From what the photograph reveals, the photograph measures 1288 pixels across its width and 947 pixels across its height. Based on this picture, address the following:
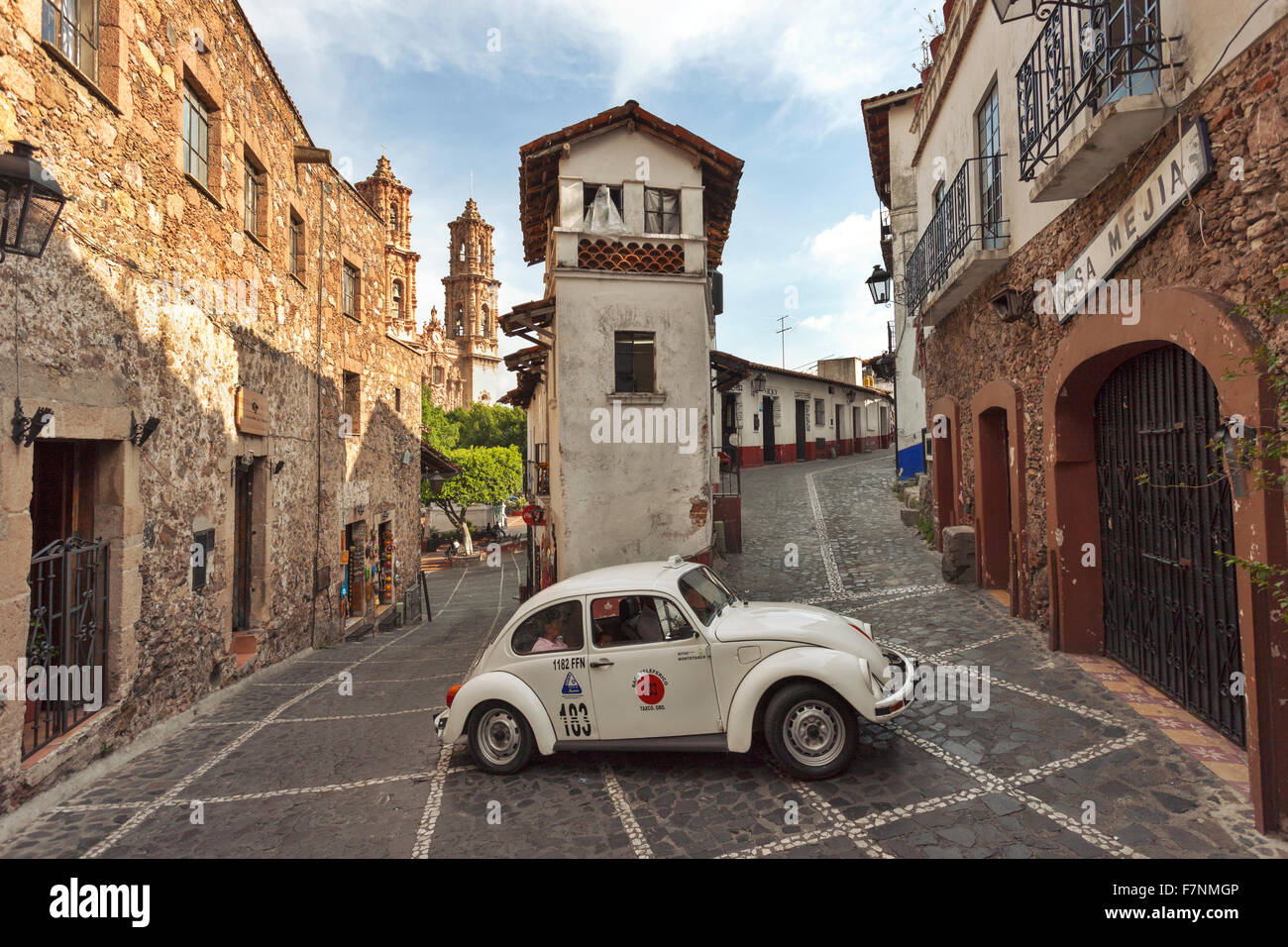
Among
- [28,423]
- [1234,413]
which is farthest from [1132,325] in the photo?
[28,423]

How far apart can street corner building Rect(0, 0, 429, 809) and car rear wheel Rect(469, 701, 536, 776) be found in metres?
3.04

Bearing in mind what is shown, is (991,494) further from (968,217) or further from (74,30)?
(74,30)

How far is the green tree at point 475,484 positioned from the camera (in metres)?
33.2

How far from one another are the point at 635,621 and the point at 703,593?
68 cm

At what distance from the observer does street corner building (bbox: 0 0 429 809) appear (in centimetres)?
477

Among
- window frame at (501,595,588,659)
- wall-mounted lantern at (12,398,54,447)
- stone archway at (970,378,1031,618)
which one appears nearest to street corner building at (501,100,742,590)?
stone archway at (970,378,1031,618)

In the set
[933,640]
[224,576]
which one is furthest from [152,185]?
[933,640]

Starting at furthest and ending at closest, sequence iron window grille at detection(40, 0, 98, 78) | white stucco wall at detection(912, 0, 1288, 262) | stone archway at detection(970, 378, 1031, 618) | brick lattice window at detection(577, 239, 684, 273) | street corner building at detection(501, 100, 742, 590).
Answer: brick lattice window at detection(577, 239, 684, 273)
street corner building at detection(501, 100, 742, 590)
stone archway at detection(970, 378, 1031, 618)
iron window grille at detection(40, 0, 98, 78)
white stucco wall at detection(912, 0, 1288, 262)

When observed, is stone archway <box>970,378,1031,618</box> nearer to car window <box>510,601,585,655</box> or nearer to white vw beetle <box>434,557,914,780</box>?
white vw beetle <box>434,557,914,780</box>

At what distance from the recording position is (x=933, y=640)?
24.5 feet

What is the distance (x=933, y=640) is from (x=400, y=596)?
39.7 ft

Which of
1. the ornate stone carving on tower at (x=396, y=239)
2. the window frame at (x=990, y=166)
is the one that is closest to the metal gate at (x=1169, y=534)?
the window frame at (x=990, y=166)

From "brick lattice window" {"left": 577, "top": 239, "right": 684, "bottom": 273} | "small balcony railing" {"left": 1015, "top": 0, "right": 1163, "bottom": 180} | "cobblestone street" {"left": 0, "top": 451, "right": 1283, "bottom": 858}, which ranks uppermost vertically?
"brick lattice window" {"left": 577, "top": 239, "right": 684, "bottom": 273}

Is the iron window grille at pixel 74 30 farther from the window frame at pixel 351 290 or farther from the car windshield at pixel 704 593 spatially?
the window frame at pixel 351 290
